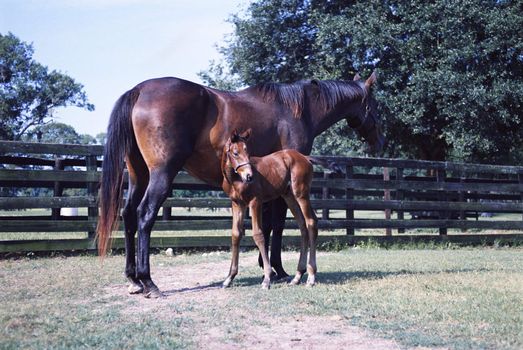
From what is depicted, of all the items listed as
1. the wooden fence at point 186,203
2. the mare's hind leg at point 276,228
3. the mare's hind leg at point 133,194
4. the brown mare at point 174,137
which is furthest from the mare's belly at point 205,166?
the wooden fence at point 186,203

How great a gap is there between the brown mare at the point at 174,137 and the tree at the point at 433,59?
31.4ft

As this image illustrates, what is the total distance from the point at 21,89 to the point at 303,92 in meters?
35.0

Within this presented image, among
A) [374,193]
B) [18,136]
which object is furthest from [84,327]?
[18,136]

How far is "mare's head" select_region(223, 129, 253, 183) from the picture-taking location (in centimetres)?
573

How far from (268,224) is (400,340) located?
316 cm

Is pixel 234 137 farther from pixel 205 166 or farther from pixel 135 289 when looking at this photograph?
pixel 135 289

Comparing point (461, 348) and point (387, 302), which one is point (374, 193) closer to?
point (387, 302)

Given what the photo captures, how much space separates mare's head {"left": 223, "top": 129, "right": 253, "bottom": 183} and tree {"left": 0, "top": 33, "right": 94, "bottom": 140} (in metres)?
33.5

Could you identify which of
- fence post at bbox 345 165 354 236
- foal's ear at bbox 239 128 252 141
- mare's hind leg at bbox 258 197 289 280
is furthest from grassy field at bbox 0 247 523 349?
fence post at bbox 345 165 354 236

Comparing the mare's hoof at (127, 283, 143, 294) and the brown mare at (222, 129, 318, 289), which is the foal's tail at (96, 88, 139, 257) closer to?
the mare's hoof at (127, 283, 143, 294)

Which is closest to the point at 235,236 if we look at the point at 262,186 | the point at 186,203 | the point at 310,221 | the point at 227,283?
the point at 227,283

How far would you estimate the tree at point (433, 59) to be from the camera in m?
15.3

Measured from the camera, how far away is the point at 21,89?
122ft

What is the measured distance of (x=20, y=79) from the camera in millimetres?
37719
